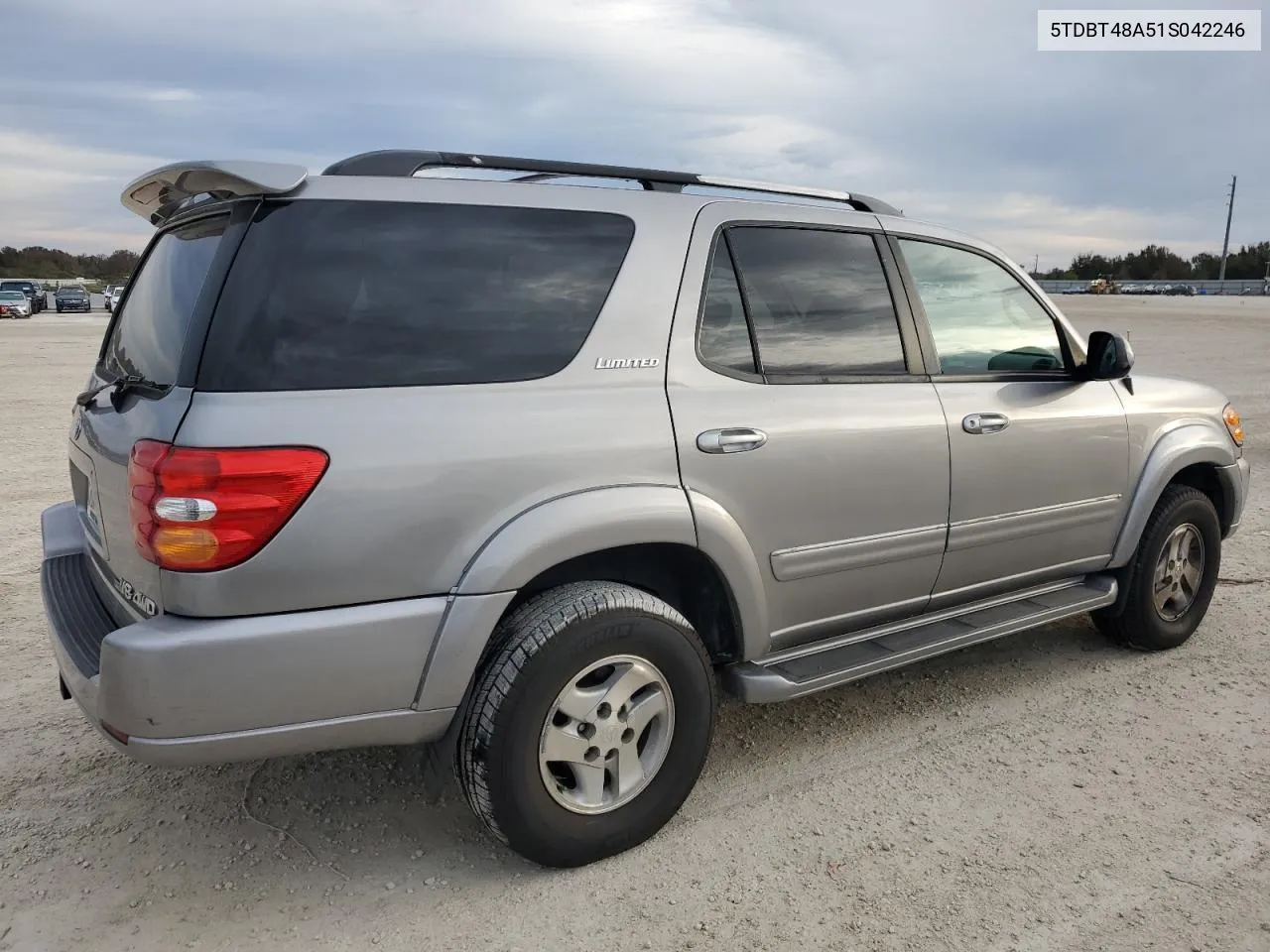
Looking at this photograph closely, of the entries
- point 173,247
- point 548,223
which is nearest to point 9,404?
point 173,247

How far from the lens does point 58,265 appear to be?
81.5 m

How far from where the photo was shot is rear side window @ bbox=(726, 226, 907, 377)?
3.12m

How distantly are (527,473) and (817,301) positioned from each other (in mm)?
1294

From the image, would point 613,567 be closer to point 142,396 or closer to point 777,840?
point 777,840

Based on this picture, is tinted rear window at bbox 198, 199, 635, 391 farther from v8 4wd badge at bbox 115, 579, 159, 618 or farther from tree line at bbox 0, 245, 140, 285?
tree line at bbox 0, 245, 140, 285

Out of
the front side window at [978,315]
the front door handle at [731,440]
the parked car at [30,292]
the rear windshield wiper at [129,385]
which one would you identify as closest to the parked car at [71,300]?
the parked car at [30,292]

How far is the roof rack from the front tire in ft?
3.95

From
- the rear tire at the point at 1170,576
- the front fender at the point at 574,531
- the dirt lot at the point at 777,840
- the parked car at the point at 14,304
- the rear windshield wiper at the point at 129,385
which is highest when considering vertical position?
the parked car at the point at 14,304

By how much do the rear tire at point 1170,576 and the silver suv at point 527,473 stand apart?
33.5 inches

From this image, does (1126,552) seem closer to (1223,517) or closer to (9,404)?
(1223,517)

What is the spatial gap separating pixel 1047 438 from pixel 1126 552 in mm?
812

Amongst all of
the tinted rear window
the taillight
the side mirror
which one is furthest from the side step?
the taillight

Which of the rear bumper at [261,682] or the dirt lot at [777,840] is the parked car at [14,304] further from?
the rear bumper at [261,682]

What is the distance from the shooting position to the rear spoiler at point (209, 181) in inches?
93.3
